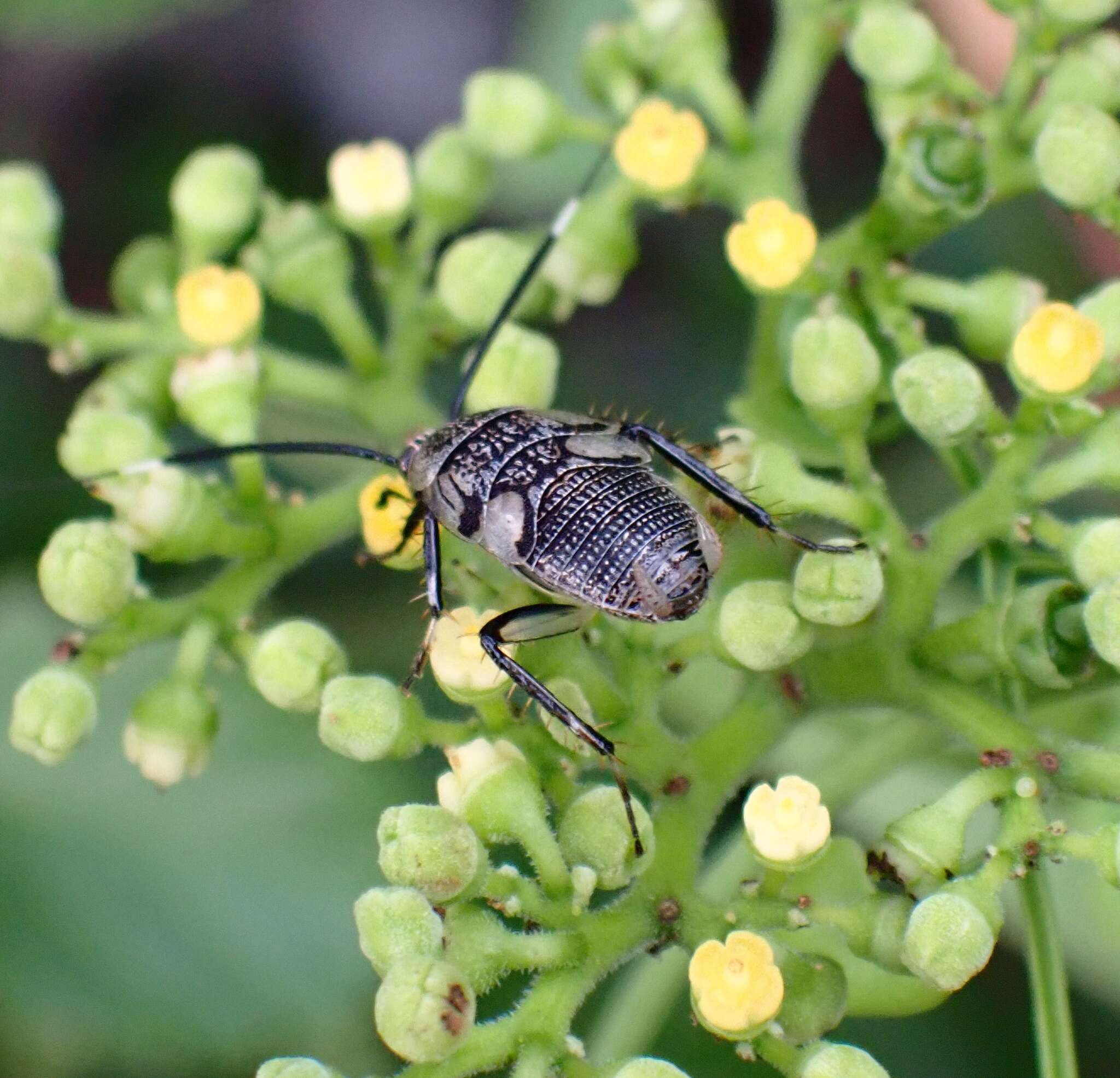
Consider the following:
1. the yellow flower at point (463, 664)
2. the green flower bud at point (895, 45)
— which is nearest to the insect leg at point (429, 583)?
the yellow flower at point (463, 664)

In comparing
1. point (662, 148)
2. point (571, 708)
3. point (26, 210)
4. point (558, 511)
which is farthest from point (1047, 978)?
point (26, 210)

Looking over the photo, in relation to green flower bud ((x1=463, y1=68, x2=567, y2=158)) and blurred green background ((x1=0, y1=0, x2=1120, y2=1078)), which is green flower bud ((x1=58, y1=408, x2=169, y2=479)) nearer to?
green flower bud ((x1=463, y1=68, x2=567, y2=158))

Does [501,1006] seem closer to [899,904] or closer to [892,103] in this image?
[899,904]

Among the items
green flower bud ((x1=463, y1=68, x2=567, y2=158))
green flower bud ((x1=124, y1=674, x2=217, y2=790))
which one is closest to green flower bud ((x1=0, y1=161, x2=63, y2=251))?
green flower bud ((x1=463, y1=68, x2=567, y2=158))

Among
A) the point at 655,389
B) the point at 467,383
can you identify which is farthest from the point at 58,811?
the point at 655,389

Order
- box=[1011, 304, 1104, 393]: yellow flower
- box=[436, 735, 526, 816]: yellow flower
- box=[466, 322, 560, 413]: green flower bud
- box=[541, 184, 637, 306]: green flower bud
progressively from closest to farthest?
box=[436, 735, 526, 816]: yellow flower → box=[1011, 304, 1104, 393]: yellow flower → box=[466, 322, 560, 413]: green flower bud → box=[541, 184, 637, 306]: green flower bud

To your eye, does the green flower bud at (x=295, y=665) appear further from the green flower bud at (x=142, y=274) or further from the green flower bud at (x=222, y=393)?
Result: the green flower bud at (x=142, y=274)

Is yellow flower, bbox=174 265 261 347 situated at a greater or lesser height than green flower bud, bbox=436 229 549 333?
lesser
